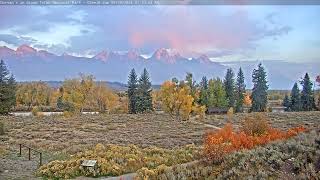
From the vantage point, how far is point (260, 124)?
2330 cm

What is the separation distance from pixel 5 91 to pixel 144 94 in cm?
2388

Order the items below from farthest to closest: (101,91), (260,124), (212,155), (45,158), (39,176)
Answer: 1. (101,91)
2. (260,124)
3. (45,158)
4. (39,176)
5. (212,155)

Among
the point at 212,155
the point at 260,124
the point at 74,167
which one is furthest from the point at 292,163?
the point at 260,124

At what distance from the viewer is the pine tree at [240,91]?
74062 mm

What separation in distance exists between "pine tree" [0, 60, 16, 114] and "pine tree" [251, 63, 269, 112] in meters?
45.0

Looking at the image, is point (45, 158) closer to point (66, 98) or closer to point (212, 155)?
point (212, 155)

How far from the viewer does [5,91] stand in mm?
58938

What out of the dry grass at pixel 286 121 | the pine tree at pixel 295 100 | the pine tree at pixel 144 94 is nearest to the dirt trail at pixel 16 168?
the dry grass at pixel 286 121

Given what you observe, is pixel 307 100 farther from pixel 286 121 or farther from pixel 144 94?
pixel 144 94

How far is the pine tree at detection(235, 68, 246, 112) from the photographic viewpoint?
7406 cm

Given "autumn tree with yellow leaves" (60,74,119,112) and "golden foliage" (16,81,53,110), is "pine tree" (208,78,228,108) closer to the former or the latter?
"autumn tree with yellow leaves" (60,74,119,112)

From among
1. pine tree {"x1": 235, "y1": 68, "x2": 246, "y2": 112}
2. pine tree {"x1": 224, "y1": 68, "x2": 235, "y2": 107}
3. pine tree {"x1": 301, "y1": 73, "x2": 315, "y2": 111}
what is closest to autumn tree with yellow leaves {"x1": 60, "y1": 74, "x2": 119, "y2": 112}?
pine tree {"x1": 224, "y1": 68, "x2": 235, "y2": 107}

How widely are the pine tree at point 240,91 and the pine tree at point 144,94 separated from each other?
1946cm

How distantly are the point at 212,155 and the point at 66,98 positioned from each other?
59109mm
